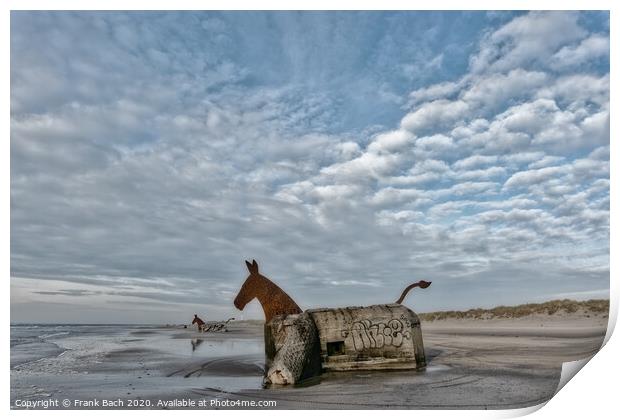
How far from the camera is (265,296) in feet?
43.6

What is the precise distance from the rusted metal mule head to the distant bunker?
1.88 ft

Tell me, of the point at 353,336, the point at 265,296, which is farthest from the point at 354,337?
the point at 265,296

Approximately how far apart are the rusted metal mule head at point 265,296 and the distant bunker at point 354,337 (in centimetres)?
57

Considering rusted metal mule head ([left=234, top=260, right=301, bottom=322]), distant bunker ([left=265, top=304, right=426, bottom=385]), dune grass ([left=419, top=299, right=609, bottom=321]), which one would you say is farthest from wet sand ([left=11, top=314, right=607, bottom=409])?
dune grass ([left=419, top=299, right=609, bottom=321])

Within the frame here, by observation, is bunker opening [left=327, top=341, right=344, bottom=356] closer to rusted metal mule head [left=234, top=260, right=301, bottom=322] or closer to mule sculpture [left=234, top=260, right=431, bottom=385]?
mule sculpture [left=234, top=260, right=431, bottom=385]

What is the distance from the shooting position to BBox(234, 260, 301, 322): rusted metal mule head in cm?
1305

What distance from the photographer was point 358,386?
9.86 meters

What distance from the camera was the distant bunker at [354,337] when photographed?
11.9m

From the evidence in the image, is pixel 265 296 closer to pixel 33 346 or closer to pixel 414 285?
pixel 414 285

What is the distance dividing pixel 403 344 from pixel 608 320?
17.0 ft
